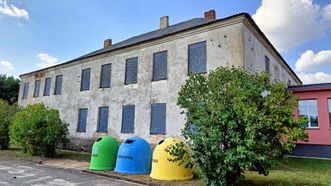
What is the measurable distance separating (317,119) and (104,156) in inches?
542

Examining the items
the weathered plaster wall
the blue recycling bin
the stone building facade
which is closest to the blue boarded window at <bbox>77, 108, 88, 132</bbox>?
the stone building facade

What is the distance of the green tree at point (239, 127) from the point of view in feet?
19.9

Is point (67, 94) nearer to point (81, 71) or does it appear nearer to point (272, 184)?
point (81, 71)

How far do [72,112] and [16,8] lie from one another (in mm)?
8753

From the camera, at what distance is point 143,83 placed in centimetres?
1563

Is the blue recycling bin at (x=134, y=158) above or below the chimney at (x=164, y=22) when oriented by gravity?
below

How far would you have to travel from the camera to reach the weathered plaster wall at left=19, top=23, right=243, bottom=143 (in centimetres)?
1260

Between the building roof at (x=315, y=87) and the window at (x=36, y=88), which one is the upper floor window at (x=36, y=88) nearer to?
the window at (x=36, y=88)

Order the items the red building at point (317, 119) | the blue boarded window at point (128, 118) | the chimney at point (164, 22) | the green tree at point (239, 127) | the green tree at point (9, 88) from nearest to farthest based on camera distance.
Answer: the green tree at point (239, 127), the red building at point (317, 119), the blue boarded window at point (128, 118), the chimney at point (164, 22), the green tree at point (9, 88)

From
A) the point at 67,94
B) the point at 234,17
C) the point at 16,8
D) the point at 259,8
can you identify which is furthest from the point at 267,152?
the point at 67,94

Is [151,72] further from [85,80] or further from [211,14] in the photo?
[85,80]

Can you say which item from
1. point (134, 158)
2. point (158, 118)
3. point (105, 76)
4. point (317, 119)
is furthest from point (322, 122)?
point (105, 76)

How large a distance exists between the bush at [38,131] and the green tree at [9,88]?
2415 cm

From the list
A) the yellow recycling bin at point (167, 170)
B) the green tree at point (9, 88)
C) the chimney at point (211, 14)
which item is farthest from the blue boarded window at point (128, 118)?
the green tree at point (9, 88)
